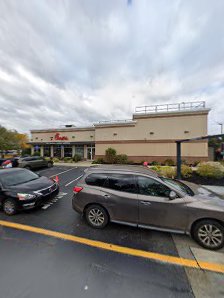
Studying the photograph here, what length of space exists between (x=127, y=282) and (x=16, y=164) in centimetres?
1500

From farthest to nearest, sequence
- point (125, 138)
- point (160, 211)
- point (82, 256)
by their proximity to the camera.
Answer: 1. point (125, 138)
2. point (160, 211)
3. point (82, 256)

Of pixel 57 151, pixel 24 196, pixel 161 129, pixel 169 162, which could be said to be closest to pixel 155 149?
pixel 169 162

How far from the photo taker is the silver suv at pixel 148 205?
3.03 meters

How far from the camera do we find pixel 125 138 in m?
20.1

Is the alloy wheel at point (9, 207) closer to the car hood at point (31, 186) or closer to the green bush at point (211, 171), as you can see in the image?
the car hood at point (31, 186)

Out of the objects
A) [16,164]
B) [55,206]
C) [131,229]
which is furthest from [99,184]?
[16,164]

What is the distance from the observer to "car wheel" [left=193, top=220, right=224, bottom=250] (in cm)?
295

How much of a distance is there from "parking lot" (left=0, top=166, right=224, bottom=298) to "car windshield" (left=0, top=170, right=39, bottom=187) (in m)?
1.51

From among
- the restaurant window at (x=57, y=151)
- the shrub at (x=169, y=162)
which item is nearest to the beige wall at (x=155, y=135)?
the shrub at (x=169, y=162)

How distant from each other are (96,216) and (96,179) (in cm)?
98

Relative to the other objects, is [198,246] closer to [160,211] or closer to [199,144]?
[160,211]

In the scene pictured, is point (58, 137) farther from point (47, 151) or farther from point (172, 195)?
point (172, 195)

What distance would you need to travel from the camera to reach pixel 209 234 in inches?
119

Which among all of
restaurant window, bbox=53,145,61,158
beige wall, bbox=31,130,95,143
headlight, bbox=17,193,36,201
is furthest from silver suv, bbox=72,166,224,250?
restaurant window, bbox=53,145,61,158
